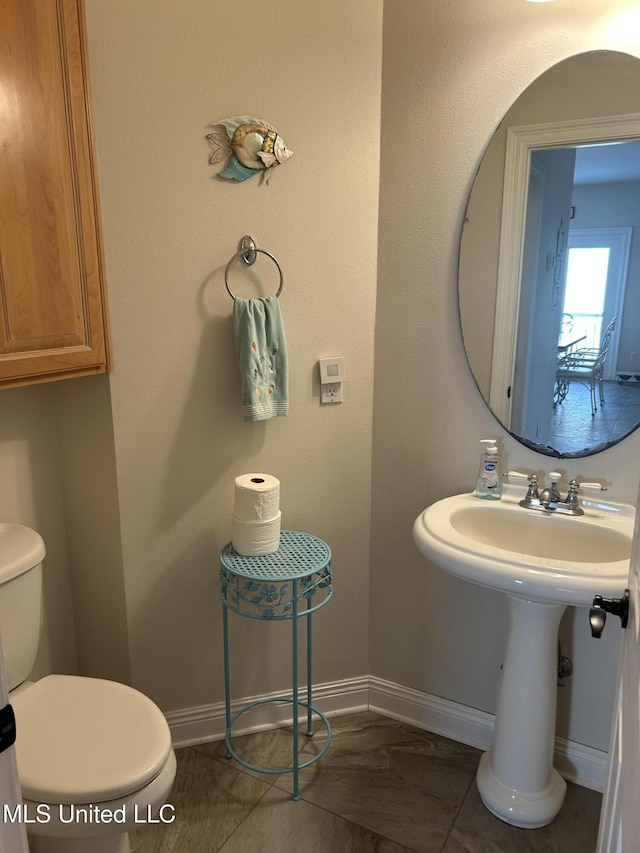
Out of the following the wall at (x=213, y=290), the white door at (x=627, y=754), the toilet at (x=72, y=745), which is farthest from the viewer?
the wall at (x=213, y=290)

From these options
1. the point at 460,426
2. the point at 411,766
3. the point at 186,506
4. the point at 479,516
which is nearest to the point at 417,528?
the point at 479,516

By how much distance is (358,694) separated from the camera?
7.60 ft

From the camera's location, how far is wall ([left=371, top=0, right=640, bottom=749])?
176cm

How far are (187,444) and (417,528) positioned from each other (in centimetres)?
70

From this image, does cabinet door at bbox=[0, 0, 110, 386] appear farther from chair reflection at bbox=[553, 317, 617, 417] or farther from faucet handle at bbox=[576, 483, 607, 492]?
faucet handle at bbox=[576, 483, 607, 492]

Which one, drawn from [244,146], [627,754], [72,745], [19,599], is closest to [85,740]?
[72,745]

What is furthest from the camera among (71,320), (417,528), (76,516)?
(76,516)

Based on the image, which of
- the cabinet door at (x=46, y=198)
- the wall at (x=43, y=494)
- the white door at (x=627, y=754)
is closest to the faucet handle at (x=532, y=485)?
the white door at (x=627, y=754)

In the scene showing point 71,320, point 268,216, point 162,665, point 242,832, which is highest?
point 268,216

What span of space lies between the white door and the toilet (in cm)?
92

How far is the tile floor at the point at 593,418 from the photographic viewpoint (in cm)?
175

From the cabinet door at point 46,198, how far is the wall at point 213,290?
0.09 m

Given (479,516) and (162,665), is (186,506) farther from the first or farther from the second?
(479,516)

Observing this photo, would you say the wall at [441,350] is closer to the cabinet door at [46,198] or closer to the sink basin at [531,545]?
the sink basin at [531,545]
